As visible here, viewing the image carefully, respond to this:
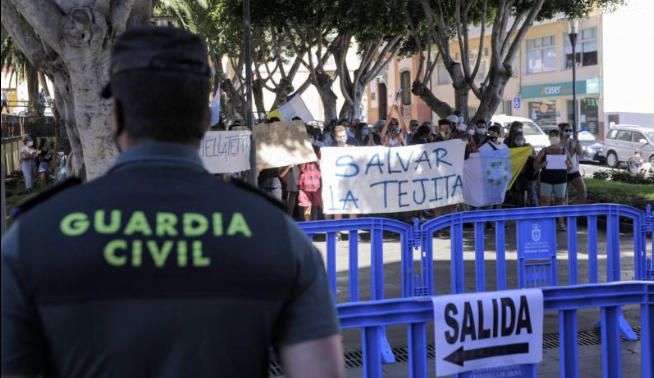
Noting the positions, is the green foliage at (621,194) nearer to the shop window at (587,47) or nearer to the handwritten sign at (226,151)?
the handwritten sign at (226,151)

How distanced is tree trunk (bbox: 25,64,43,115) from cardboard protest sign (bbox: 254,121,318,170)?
22.7 m

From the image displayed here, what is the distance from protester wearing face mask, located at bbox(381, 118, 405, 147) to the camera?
15.4 metres

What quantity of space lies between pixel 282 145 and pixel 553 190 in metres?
4.35

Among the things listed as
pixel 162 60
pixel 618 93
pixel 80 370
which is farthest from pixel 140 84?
pixel 618 93

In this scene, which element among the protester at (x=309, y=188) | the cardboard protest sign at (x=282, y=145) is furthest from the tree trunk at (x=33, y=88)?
the protester at (x=309, y=188)

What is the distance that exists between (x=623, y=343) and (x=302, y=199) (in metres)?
6.51

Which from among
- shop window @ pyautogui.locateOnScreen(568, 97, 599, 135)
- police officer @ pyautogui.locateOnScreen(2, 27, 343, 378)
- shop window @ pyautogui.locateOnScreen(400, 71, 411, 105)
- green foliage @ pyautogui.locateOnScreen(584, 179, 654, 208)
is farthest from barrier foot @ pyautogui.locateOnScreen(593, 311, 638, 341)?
shop window @ pyautogui.locateOnScreen(400, 71, 411, 105)

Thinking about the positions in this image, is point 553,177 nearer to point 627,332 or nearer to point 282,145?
point 282,145

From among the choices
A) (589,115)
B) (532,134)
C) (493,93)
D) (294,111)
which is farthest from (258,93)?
(294,111)

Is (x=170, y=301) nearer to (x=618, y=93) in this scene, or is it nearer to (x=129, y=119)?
(x=129, y=119)

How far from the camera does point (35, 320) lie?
6.15 feet

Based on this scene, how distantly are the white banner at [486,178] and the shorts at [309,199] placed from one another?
2188 mm

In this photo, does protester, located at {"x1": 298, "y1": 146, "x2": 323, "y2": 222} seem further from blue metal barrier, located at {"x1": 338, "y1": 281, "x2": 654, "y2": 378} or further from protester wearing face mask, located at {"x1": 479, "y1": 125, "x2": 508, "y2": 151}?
blue metal barrier, located at {"x1": 338, "y1": 281, "x2": 654, "y2": 378}

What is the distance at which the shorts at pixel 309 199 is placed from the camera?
13.2 meters
